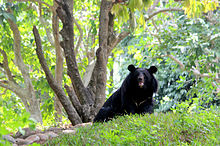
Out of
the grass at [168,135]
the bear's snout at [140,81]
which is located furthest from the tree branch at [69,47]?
the grass at [168,135]

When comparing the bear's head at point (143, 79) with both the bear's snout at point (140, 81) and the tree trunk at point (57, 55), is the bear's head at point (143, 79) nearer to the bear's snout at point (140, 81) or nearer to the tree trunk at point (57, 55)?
the bear's snout at point (140, 81)

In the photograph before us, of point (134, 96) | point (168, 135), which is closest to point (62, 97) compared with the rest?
point (134, 96)

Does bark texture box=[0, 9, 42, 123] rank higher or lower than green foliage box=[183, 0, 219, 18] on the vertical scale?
lower

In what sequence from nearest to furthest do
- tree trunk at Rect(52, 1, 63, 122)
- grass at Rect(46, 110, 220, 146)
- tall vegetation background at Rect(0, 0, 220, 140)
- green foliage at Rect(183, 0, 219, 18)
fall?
grass at Rect(46, 110, 220, 146) < green foliage at Rect(183, 0, 219, 18) < tall vegetation background at Rect(0, 0, 220, 140) < tree trunk at Rect(52, 1, 63, 122)

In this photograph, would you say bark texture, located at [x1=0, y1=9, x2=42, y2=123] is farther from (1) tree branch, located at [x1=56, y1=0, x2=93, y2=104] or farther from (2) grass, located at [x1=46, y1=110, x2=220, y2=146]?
(2) grass, located at [x1=46, y1=110, x2=220, y2=146]

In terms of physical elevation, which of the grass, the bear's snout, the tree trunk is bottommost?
the grass

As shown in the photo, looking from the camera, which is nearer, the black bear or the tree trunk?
the black bear

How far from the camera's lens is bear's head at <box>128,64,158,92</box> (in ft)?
19.2

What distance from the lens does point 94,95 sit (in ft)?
26.4

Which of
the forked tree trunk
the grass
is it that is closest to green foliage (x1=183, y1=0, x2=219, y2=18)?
the forked tree trunk

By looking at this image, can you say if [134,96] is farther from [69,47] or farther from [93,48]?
[93,48]

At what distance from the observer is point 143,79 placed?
5.88 metres

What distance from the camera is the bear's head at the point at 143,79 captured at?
584 cm

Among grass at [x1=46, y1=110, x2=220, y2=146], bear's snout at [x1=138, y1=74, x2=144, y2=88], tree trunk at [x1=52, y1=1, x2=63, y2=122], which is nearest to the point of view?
grass at [x1=46, y1=110, x2=220, y2=146]
